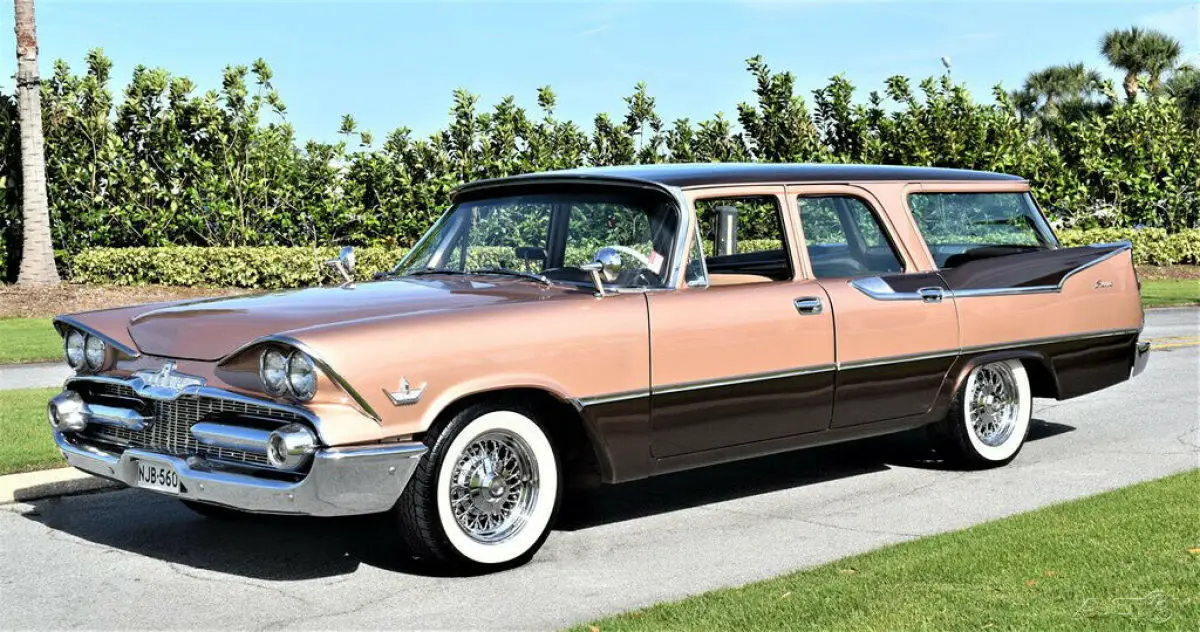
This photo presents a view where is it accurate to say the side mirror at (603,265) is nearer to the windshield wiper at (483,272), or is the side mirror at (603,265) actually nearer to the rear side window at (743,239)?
the windshield wiper at (483,272)

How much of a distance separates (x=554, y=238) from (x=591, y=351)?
42.9 inches

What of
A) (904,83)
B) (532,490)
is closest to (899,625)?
(532,490)

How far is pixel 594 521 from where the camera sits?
6.94 metres

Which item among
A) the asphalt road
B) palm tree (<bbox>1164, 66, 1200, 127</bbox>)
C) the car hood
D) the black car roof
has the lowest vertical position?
the asphalt road

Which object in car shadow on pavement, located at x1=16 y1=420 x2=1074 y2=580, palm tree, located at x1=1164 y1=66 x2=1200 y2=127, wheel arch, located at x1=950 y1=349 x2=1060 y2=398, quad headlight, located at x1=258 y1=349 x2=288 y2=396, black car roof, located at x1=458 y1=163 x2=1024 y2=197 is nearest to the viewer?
quad headlight, located at x1=258 y1=349 x2=288 y2=396

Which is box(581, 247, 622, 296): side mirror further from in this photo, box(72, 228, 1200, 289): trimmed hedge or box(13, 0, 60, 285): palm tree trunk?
box(13, 0, 60, 285): palm tree trunk

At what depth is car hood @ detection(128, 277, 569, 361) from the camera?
5.76 metres

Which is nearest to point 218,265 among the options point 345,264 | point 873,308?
point 345,264

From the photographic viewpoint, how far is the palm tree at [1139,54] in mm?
48719

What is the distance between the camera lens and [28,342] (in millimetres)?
16953

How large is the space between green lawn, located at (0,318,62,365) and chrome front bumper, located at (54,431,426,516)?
10.7 metres

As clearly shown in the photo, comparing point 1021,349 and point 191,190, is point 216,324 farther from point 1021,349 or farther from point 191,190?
point 191,190

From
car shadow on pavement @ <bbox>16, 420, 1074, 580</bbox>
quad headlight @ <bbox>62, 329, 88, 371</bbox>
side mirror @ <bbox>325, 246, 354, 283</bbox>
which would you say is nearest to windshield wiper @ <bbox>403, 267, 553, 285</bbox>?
side mirror @ <bbox>325, 246, 354, 283</bbox>

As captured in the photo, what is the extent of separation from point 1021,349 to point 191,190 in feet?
62.5
